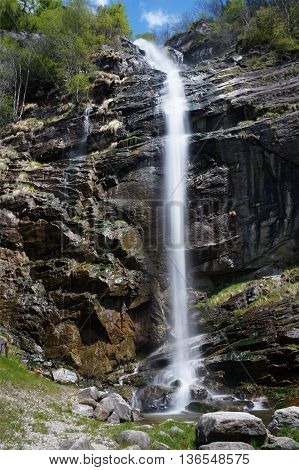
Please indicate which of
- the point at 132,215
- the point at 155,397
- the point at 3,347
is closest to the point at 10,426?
the point at 3,347

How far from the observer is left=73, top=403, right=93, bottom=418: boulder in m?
16.7

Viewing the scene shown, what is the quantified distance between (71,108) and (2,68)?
1094cm

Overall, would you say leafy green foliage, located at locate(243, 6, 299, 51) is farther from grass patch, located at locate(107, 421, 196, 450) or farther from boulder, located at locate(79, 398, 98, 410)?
grass patch, located at locate(107, 421, 196, 450)

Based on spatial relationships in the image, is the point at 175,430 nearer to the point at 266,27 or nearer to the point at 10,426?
the point at 10,426

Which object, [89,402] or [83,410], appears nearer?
[83,410]

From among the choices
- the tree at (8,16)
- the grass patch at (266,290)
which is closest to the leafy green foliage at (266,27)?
the grass patch at (266,290)

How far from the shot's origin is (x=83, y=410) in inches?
671

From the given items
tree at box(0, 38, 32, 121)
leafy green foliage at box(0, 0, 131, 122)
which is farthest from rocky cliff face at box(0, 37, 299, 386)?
tree at box(0, 38, 32, 121)

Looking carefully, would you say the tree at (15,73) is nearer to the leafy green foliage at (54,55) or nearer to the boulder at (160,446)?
the leafy green foliage at (54,55)

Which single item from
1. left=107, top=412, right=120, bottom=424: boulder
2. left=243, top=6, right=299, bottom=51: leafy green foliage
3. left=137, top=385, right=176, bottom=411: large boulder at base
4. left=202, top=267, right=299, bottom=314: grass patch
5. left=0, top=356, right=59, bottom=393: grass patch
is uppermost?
left=243, top=6, right=299, bottom=51: leafy green foliage

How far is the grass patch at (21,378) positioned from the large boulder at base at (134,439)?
6188mm

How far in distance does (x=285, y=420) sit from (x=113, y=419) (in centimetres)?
611

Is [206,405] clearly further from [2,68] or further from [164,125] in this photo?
[2,68]

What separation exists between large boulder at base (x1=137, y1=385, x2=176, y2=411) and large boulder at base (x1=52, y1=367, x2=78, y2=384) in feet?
11.2
